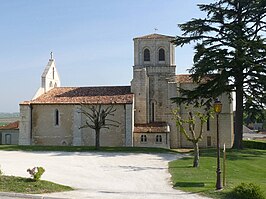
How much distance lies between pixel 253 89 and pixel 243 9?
7524mm

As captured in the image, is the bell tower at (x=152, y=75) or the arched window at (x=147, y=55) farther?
the arched window at (x=147, y=55)

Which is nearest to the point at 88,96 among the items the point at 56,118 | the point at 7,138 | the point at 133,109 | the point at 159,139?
the point at 56,118

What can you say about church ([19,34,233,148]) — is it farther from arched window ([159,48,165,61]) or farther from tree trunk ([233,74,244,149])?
tree trunk ([233,74,244,149])

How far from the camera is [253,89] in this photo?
32.2m

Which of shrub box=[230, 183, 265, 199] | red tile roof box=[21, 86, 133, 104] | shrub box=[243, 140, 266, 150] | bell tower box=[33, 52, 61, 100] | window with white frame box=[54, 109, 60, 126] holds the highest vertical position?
bell tower box=[33, 52, 61, 100]

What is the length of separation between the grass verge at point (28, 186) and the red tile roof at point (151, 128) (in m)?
23.3

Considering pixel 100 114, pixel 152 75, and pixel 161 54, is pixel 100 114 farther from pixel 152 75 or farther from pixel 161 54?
pixel 161 54

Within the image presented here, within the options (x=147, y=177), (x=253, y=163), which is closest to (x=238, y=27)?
(x=253, y=163)

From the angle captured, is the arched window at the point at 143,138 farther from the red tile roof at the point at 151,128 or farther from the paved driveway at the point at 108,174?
the paved driveway at the point at 108,174

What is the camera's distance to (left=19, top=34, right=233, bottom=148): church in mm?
37688

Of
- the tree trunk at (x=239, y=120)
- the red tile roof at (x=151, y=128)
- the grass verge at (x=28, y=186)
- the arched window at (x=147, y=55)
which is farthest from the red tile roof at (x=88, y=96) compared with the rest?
the grass verge at (x=28, y=186)

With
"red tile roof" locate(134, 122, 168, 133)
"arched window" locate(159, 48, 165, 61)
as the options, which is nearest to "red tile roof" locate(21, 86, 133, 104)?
"red tile roof" locate(134, 122, 168, 133)

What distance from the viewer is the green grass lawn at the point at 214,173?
48.1ft

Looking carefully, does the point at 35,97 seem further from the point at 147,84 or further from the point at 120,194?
the point at 120,194
